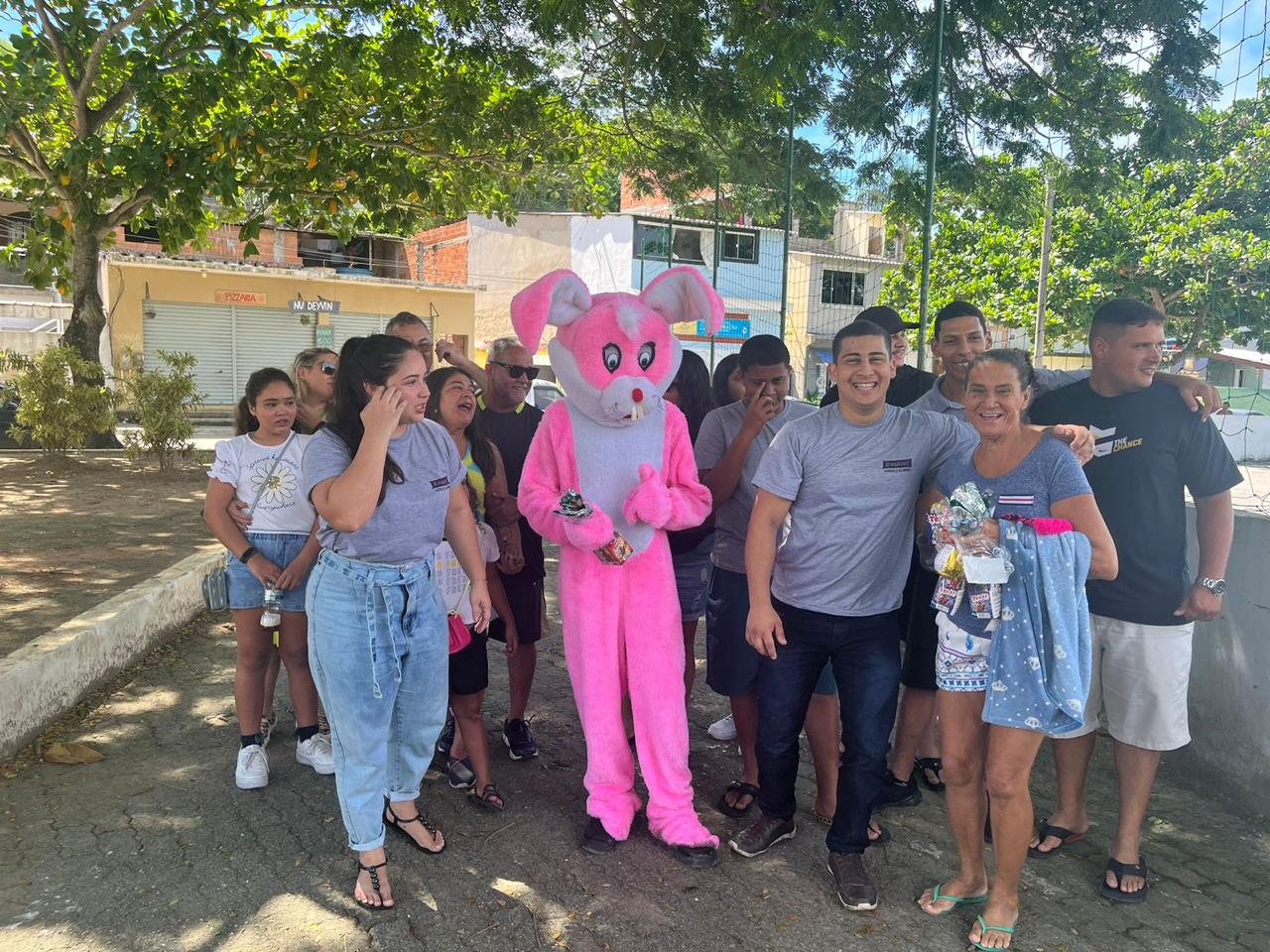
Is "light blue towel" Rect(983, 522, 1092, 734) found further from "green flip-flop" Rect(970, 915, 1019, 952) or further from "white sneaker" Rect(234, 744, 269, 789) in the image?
"white sneaker" Rect(234, 744, 269, 789)

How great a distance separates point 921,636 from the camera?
3676 mm

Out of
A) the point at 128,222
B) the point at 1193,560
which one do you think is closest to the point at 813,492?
the point at 1193,560

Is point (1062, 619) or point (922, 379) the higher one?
point (922, 379)

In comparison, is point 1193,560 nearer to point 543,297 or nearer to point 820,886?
point 820,886

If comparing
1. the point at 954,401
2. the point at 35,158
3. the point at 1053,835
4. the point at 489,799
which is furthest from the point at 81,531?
the point at 1053,835

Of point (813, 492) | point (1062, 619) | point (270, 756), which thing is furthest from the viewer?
point (270, 756)

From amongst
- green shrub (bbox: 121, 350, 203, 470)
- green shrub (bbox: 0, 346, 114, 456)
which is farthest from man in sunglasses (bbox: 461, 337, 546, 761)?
green shrub (bbox: 0, 346, 114, 456)

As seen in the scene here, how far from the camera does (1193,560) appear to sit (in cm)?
404

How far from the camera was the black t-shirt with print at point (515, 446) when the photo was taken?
4027mm

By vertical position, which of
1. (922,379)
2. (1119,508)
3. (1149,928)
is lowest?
(1149,928)

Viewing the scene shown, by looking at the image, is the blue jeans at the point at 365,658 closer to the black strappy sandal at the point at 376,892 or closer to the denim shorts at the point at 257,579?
the black strappy sandal at the point at 376,892

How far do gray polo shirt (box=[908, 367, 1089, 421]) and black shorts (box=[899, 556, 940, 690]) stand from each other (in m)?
0.65

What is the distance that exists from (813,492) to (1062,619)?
2.78 feet

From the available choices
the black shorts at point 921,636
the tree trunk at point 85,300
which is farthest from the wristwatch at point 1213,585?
the tree trunk at point 85,300
